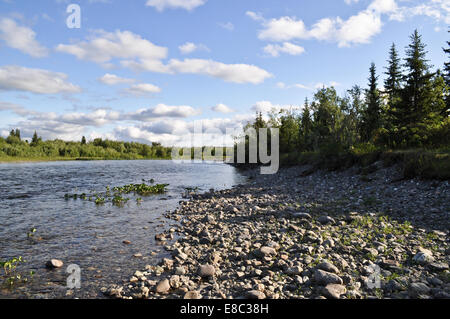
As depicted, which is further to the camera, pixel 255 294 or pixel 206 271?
pixel 206 271

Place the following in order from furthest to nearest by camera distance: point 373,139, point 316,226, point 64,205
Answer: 1. point 373,139
2. point 64,205
3. point 316,226

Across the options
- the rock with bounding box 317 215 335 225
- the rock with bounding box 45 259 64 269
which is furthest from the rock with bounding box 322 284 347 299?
the rock with bounding box 45 259 64 269

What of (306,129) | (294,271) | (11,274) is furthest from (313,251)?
(306,129)

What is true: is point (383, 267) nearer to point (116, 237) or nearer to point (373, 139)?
point (116, 237)

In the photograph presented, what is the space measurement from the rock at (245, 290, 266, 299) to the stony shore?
19mm

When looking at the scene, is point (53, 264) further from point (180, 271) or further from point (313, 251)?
point (313, 251)

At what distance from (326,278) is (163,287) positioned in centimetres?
363

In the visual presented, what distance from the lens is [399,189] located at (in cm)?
1402

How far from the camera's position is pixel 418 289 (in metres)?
5.33

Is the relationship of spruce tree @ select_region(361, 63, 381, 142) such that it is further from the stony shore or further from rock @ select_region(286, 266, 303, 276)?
rock @ select_region(286, 266, 303, 276)

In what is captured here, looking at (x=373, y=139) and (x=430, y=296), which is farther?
(x=373, y=139)
